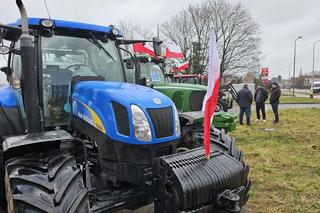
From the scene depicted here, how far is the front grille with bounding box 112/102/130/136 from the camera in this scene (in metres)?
2.89

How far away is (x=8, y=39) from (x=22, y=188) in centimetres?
202

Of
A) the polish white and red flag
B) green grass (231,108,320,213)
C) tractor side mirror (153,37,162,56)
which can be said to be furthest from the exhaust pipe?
green grass (231,108,320,213)

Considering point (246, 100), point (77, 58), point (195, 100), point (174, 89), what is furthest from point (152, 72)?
point (77, 58)

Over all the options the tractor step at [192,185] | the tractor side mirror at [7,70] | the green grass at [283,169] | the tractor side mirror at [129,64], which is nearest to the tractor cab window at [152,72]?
the green grass at [283,169]

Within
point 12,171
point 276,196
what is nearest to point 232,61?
point 276,196

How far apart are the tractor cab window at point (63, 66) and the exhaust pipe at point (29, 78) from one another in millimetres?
401

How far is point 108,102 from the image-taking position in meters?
2.98

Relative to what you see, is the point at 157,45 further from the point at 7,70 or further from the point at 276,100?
the point at 276,100

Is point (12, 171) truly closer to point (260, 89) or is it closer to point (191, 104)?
point (191, 104)

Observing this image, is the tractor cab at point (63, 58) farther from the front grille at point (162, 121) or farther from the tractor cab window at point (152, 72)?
the tractor cab window at point (152, 72)

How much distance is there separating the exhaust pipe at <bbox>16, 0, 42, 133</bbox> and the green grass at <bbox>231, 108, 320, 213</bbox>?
2989 millimetres

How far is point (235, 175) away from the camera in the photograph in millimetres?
2908

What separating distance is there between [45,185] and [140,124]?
Answer: 954 mm

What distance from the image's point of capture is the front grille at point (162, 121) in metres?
2.96
